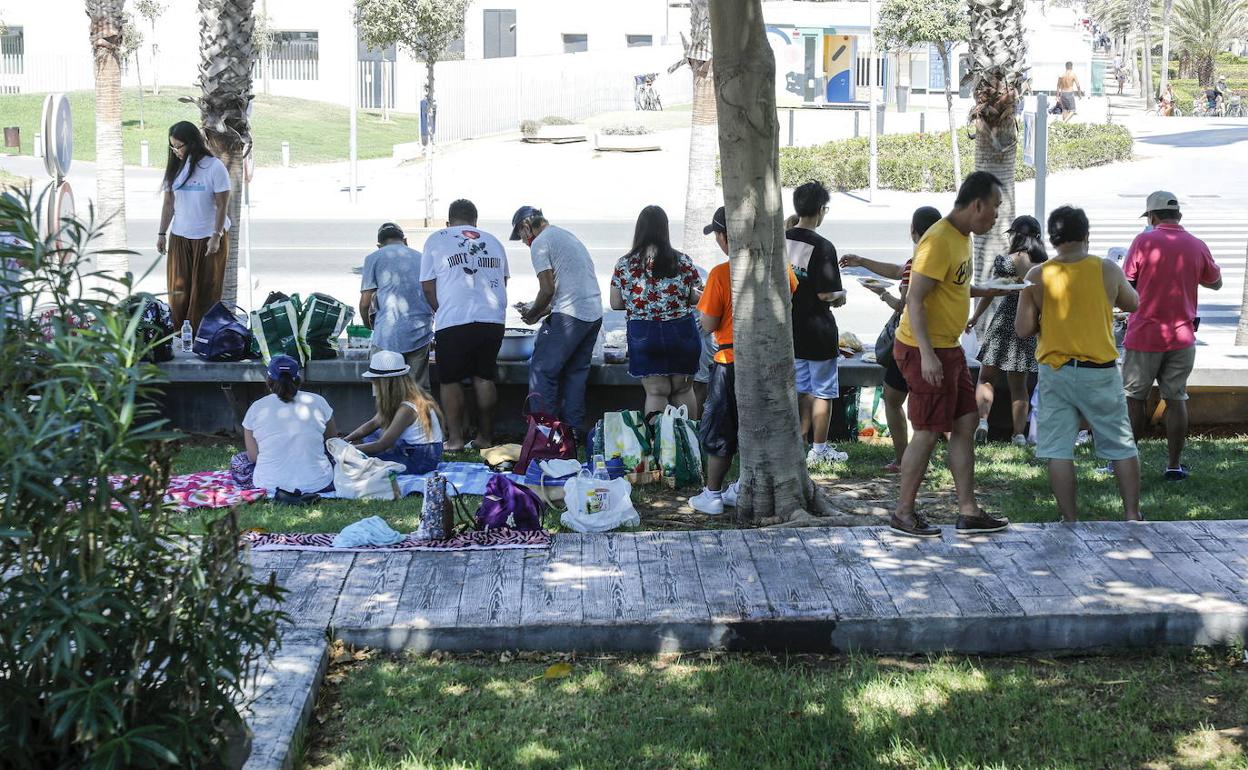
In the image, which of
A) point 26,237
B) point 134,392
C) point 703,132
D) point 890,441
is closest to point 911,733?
point 134,392

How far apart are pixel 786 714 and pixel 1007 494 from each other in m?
3.62

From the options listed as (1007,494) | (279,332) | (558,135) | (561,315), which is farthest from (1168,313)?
(558,135)

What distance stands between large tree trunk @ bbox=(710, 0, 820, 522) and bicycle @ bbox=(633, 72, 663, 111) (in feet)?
132

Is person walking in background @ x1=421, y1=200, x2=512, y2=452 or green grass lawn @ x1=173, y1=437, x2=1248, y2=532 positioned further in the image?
person walking in background @ x1=421, y1=200, x2=512, y2=452

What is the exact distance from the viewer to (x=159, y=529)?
12.8 ft

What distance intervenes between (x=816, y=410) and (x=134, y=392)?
19.2 feet

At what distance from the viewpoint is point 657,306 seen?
8875 mm

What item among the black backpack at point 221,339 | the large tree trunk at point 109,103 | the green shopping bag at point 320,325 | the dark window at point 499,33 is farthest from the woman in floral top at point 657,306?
the dark window at point 499,33

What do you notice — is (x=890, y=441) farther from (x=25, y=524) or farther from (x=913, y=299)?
(x=25, y=524)

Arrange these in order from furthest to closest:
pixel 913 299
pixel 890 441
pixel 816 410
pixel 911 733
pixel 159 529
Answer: pixel 890 441, pixel 816 410, pixel 913 299, pixel 911 733, pixel 159 529

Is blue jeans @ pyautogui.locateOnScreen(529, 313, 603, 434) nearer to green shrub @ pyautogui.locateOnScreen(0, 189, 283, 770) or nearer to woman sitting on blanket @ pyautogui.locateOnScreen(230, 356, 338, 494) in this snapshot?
woman sitting on blanket @ pyautogui.locateOnScreen(230, 356, 338, 494)

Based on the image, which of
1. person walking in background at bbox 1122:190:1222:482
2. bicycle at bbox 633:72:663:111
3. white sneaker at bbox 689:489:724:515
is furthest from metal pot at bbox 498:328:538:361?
bicycle at bbox 633:72:663:111

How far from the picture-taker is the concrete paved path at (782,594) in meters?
5.60

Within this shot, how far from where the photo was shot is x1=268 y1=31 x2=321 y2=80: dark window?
54.3m
